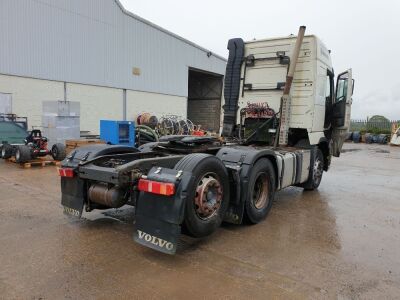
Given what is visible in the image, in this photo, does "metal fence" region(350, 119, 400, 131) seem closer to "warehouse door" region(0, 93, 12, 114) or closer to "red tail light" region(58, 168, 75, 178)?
"warehouse door" region(0, 93, 12, 114)

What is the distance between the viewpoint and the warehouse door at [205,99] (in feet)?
95.1

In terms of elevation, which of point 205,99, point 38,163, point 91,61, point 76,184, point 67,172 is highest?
point 91,61

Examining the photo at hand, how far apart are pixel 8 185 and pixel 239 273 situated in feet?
19.3

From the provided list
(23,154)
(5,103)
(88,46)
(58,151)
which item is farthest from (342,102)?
(88,46)

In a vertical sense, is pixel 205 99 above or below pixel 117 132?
above

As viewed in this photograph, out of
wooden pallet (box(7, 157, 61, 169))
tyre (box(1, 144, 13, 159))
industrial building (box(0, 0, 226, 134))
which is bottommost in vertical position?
wooden pallet (box(7, 157, 61, 169))

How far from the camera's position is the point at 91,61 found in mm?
17969

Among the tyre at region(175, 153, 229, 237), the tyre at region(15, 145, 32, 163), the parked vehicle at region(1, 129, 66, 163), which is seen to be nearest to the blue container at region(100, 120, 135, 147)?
the parked vehicle at region(1, 129, 66, 163)

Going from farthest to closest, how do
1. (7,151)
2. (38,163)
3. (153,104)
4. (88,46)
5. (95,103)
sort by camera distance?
(153,104), (95,103), (88,46), (7,151), (38,163)

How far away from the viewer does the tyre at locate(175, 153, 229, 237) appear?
3.80 meters

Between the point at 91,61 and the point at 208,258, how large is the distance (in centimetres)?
1640

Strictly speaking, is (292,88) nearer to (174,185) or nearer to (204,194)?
(204,194)

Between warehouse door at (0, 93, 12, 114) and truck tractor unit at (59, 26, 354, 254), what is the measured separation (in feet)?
36.9

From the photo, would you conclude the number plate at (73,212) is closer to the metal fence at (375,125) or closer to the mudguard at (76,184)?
the mudguard at (76,184)
